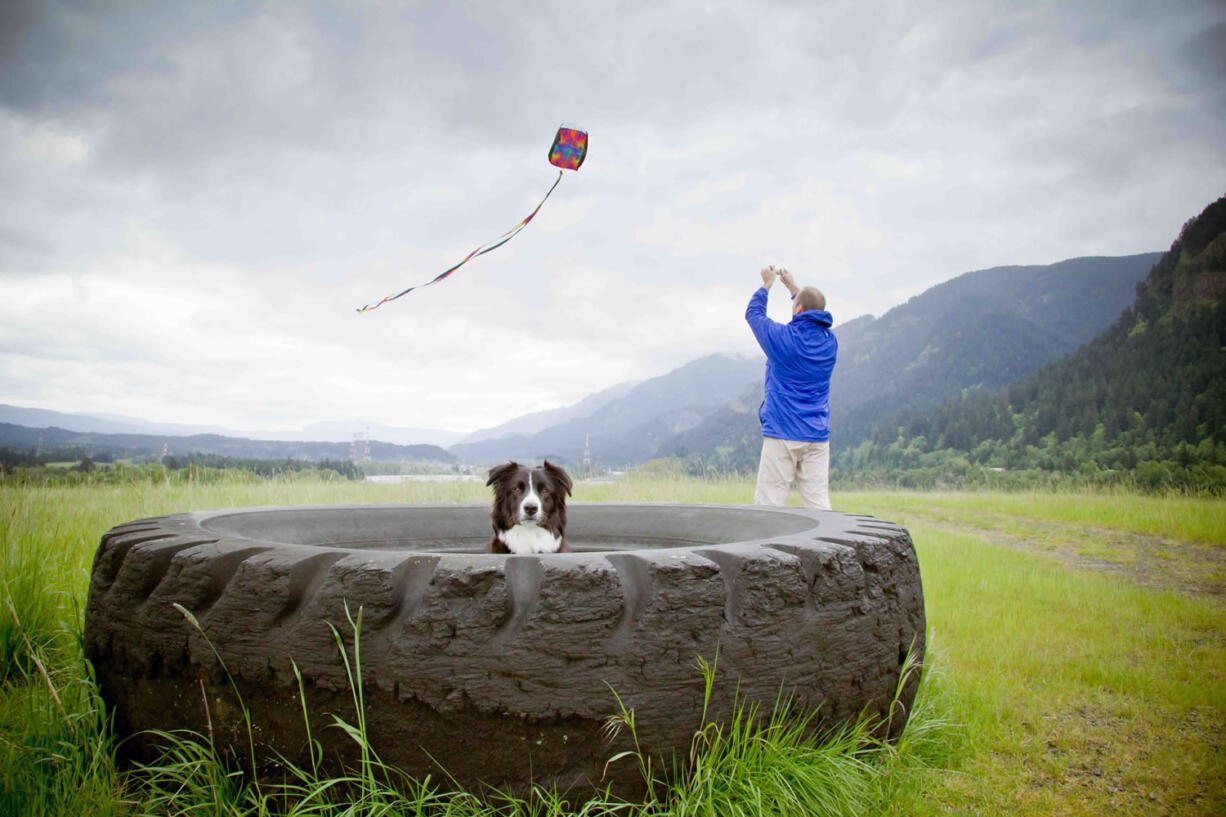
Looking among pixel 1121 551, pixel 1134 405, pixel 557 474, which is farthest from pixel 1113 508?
pixel 1134 405

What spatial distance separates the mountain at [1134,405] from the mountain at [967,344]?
918 centimetres

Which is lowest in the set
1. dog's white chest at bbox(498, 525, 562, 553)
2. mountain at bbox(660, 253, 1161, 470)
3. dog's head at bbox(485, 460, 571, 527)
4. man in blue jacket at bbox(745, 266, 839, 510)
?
dog's white chest at bbox(498, 525, 562, 553)

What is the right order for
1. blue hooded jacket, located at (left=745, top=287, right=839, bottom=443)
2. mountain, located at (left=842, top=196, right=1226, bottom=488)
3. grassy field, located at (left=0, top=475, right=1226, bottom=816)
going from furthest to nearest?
mountain, located at (left=842, top=196, right=1226, bottom=488), blue hooded jacket, located at (left=745, top=287, right=839, bottom=443), grassy field, located at (left=0, top=475, right=1226, bottom=816)

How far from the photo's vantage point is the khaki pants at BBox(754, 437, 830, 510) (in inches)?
206

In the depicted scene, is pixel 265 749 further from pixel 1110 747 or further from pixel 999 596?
pixel 999 596

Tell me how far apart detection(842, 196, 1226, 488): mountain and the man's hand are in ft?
22.4

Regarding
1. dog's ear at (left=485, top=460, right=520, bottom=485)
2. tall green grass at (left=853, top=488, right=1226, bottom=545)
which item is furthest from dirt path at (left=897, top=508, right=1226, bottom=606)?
dog's ear at (left=485, top=460, right=520, bottom=485)

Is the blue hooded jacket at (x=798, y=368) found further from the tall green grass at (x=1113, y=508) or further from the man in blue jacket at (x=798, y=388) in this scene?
the tall green grass at (x=1113, y=508)

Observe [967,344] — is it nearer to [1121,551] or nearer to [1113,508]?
[1113,508]

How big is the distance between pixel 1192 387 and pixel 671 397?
261ft

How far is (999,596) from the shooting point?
5379 mm

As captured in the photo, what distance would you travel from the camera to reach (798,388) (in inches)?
203

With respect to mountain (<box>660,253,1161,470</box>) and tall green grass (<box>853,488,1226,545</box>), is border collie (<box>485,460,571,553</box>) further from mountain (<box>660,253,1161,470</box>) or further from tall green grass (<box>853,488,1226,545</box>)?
mountain (<box>660,253,1161,470</box>)

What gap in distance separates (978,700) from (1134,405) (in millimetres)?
18953
